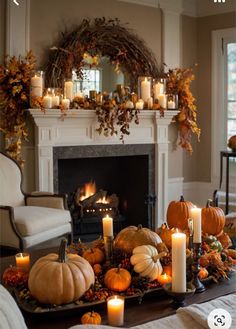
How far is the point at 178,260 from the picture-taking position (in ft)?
5.93

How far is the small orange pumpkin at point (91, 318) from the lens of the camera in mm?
1705

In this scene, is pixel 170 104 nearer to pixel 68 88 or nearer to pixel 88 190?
pixel 68 88

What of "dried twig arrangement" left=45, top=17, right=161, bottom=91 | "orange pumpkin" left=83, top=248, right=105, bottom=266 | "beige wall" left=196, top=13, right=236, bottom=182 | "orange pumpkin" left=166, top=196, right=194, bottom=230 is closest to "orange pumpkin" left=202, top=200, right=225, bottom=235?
"orange pumpkin" left=166, top=196, right=194, bottom=230

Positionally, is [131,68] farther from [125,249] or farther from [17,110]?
[125,249]

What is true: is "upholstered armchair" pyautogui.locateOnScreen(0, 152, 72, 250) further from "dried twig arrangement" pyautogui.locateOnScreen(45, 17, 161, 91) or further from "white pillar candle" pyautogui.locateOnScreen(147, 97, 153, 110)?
"white pillar candle" pyautogui.locateOnScreen(147, 97, 153, 110)

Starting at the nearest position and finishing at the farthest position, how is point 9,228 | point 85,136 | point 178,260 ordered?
1. point 178,260
2. point 9,228
3. point 85,136

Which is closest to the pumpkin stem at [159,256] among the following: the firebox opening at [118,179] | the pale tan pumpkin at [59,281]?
the pale tan pumpkin at [59,281]

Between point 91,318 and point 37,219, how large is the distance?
2.04 m

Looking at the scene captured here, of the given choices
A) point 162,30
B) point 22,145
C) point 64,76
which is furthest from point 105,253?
point 162,30

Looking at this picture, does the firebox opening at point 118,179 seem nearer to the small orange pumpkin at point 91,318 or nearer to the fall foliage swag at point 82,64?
the fall foliage swag at point 82,64

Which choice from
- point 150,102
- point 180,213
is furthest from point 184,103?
point 180,213

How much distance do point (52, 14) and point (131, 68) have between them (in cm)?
103

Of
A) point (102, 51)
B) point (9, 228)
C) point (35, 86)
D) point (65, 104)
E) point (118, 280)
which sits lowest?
point (9, 228)

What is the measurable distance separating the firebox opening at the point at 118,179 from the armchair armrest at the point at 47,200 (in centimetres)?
87
